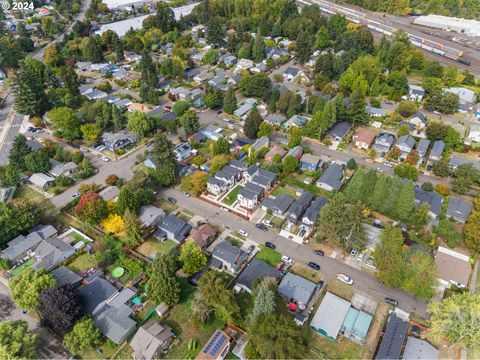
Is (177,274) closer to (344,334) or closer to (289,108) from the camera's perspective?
(344,334)

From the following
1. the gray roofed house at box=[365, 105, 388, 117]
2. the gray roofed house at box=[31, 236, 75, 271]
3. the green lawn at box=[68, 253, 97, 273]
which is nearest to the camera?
the gray roofed house at box=[31, 236, 75, 271]

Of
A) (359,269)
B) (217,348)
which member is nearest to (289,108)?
(359,269)

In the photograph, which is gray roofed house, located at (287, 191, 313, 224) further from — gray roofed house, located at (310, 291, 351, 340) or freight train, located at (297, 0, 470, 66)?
freight train, located at (297, 0, 470, 66)

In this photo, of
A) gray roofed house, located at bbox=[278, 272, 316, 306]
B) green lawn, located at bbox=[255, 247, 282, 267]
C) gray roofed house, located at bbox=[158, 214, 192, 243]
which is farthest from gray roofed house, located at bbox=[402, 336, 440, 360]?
gray roofed house, located at bbox=[158, 214, 192, 243]

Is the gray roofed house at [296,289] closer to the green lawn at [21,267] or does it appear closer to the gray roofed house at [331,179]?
the gray roofed house at [331,179]

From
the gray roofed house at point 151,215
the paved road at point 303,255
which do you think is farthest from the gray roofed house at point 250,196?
the gray roofed house at point 151,215

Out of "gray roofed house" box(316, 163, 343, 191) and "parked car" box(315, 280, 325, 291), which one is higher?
"gray roofed house" box(316, 163, 343, 191)

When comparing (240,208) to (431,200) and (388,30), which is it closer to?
(431,200)
